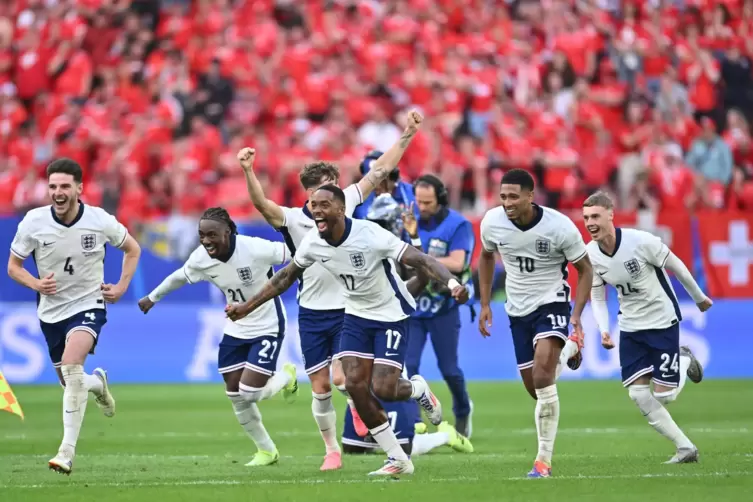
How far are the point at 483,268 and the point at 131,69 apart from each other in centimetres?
1674

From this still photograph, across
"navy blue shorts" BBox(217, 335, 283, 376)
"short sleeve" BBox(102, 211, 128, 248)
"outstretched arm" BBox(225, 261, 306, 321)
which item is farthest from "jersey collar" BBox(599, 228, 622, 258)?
"short sleeve" BBox(102, 211, 128, 248)

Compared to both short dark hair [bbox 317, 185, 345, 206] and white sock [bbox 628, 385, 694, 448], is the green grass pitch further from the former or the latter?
short dark hair [bbox 317, 185, 345, 206]

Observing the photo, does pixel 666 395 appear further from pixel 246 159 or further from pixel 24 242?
pixel 24 242

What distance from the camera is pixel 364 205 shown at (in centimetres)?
1399

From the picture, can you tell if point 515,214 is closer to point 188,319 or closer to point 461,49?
point 188,319

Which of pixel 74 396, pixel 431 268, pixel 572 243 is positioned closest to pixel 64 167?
pixel 74 396

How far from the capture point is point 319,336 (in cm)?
1241

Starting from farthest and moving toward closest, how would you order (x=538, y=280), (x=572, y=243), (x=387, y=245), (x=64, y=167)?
1. (x=64, y=167)
2. (x=538, y=280)
3. (x=572, y=243)
4. (x=387, y=245)

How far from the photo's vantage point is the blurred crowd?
24.6 meters

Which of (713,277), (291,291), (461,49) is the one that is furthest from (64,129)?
(713,277)

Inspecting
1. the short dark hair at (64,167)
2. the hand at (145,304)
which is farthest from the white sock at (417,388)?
the short dark hair at (64,167)

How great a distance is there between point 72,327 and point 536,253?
4009mm

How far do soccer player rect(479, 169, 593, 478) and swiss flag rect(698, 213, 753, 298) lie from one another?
448 inches

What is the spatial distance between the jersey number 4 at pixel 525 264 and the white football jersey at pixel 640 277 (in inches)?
44.7
